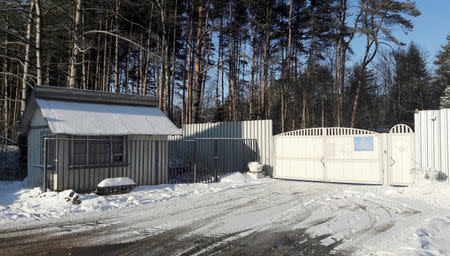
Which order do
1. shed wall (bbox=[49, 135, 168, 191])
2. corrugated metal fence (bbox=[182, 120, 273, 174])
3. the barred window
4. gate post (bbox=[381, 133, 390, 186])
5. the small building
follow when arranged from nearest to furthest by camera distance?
shed wall (bbox=[49, 135, 168, 191]) < the small building < the barred window < gate post (bbox=[381, 133, 390, 186]) < corrugated metal fence (bbox=[182, 120, 273, 174])

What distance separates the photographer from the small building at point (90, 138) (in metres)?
9.89

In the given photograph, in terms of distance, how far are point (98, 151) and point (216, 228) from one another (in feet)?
21.2

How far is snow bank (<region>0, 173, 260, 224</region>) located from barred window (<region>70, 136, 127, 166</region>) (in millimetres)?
1289

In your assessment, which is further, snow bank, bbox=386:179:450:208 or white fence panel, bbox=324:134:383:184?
white fence panel, bbox=324:134:383:184

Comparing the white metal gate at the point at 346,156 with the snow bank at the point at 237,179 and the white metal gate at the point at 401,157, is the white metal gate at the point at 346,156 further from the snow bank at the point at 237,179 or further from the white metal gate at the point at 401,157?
the snow bank at the point at 237,179

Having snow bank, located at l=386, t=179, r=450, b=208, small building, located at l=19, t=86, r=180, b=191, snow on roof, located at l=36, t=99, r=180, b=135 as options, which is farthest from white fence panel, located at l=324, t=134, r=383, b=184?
small building, located at l=19, t=86, r=180, b=191

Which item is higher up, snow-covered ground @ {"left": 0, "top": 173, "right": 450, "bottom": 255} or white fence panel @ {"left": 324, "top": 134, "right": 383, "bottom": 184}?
white fence panel @ {"left": 324, "top": 134, "right": 383, "bottom": 184}

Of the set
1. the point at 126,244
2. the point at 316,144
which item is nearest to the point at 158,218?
the point at 126,244

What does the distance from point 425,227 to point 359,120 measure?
2932 centimetres

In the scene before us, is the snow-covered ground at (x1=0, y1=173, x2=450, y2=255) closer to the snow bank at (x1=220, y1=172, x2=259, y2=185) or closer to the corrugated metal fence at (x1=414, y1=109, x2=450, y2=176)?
the corrugated metal fence at (x1=414, y1=109, x2=450, y2=176)

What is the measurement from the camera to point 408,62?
31.4m

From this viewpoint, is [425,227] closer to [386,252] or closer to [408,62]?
[386,252]

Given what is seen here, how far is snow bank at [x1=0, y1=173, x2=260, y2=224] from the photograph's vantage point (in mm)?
7520

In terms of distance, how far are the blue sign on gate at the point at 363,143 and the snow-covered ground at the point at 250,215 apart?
205 centimetres
